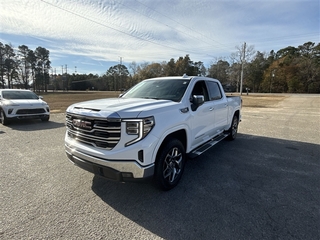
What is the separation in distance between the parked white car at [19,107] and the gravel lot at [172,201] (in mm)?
4082

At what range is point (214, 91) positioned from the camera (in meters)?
4.90

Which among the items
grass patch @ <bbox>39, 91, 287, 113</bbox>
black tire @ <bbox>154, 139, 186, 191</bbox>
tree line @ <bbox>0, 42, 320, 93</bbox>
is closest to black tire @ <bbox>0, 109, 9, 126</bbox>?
grass patch @ <bbox>39, 91, 287, 113</bbox>

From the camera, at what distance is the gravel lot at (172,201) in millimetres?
2250

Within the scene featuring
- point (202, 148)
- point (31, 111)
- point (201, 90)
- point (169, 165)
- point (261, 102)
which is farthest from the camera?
point (261, 102)

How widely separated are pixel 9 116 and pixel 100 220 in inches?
311

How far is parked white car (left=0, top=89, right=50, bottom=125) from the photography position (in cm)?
797

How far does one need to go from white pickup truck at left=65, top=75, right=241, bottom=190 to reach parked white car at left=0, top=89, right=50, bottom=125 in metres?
6.50

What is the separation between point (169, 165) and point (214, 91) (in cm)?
263

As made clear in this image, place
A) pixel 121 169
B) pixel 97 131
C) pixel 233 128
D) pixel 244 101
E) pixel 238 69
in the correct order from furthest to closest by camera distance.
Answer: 1. pixel 238 69
2. pixel 244 101
3. pixel 233 128
4. pixel 97 131
5. pixel 121 169

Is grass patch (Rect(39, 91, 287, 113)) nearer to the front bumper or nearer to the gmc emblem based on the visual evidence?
the gmc emblem

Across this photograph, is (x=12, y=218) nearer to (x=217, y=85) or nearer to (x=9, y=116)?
(x=217, y=85)

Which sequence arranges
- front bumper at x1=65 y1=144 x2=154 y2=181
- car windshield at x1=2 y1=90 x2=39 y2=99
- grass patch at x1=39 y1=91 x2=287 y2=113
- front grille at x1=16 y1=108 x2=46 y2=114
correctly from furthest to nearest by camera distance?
1. grass patch at x1=39 y1=91 x2=287 y2=113
2. car windshield at x1=2 y1=90 x2=39 y2=99
3. front grille at x1=16 y1=108 x2=46 y2=114
4. front bumper at x1=65 y1=144 x2=154 y2=181

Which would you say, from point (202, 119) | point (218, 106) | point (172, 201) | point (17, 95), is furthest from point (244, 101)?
point (172, 201)

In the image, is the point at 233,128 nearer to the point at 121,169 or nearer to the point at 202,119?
the point at 202,119
